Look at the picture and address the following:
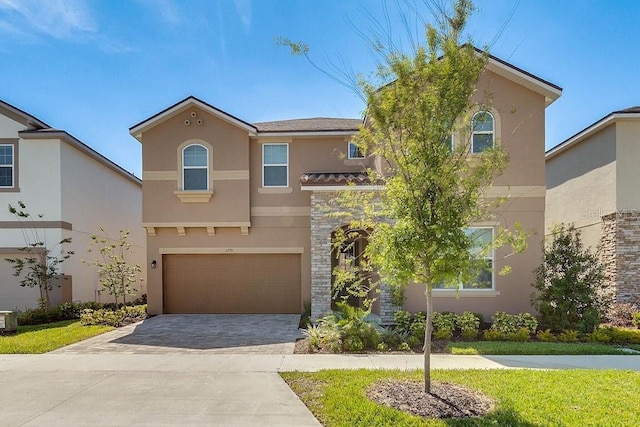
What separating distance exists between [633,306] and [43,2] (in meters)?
19.2

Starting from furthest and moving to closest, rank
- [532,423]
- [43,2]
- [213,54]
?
[213,54] < [43,2] < [532,423]

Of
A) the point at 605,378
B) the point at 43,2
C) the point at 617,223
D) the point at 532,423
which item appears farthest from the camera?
the point at 617,223

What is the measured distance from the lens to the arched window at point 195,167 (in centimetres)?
1409

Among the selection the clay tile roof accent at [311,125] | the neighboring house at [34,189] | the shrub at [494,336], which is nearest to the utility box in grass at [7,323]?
the neighboring house at [34,189]

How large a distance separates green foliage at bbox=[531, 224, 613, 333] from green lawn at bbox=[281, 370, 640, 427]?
10.9 ft

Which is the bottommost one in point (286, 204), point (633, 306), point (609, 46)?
point (633, 306)

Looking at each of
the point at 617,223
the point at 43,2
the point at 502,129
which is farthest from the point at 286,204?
the point at 617,223

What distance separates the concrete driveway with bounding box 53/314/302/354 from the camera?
A: 910 centimetres

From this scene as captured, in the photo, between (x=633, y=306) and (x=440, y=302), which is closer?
(x=440, y=302)

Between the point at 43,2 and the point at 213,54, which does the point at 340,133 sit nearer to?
the point at 213,54

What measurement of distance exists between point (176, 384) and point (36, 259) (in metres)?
11.2

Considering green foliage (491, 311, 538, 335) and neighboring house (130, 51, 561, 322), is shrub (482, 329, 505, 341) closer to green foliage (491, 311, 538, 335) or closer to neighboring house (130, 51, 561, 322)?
green foliage (491, 311, 538, 335)

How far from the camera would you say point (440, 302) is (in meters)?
11.5

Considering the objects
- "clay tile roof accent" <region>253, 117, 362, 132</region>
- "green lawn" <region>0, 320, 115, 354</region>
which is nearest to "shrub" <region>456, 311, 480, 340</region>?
"clay tile roof accent" <region>253, 117, 362, 132</region>
